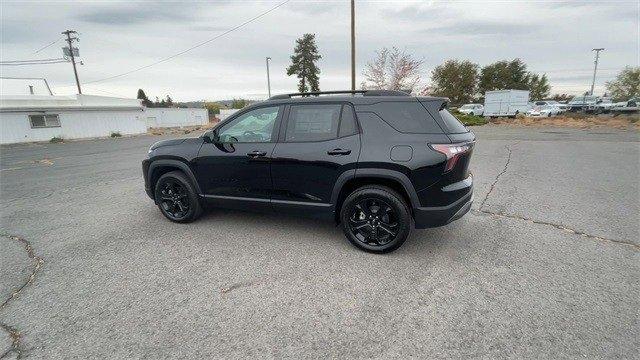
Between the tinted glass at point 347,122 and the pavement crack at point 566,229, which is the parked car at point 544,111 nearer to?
the pavement crack at point 566,229

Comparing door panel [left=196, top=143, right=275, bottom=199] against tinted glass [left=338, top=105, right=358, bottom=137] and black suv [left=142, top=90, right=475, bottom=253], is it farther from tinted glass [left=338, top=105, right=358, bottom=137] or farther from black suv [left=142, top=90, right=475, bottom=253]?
tinted glass [left=338, top=105, right=358, bottom=137]

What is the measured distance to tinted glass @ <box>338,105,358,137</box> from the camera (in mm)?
3580

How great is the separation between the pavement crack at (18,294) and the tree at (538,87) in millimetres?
76836

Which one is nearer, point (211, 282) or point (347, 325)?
point (347, 325)

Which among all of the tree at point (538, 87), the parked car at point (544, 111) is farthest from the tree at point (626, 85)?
the parked car at point (544, 111)

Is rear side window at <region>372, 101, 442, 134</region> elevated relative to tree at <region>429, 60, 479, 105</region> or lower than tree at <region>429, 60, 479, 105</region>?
lower

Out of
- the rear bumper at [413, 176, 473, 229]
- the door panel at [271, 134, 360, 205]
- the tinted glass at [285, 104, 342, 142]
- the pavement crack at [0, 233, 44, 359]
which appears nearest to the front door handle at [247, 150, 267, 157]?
the door panel at [271, 134, 360, 205]

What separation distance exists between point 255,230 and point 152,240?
1.31m

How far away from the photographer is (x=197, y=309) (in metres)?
2.69

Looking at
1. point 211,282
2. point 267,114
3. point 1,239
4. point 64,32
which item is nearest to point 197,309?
point 211,282

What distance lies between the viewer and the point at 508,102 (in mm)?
29984

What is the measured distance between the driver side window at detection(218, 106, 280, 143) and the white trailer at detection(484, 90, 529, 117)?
106 ft

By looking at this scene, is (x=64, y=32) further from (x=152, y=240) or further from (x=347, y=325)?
(x=347, y=325)

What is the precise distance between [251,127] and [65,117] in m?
28.5
